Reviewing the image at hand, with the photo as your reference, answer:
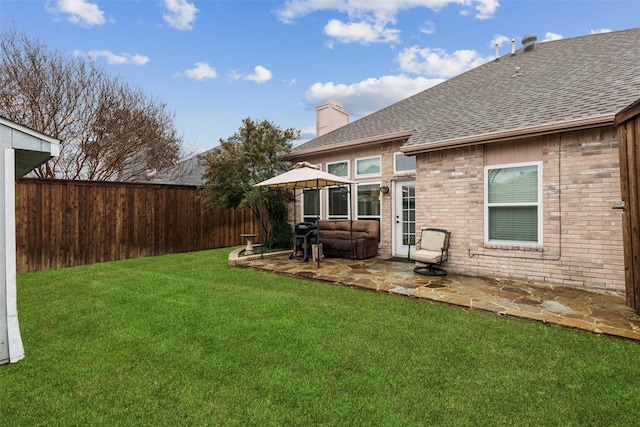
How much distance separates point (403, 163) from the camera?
8.15 m

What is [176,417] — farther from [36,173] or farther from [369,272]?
[36,173]

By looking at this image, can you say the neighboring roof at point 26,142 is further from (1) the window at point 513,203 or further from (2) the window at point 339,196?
(2) the window at point 339,196

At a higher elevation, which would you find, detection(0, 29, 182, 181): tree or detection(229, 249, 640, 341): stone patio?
detection(0, 29, 182, 181): tree

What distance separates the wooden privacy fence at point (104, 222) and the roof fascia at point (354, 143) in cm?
386

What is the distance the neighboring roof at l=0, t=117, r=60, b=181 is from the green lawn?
206 centimetres

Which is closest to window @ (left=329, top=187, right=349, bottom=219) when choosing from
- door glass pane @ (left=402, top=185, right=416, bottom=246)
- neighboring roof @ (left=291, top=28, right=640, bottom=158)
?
neighboring roof @ (left=291, top=28, right=640, bottom=158)

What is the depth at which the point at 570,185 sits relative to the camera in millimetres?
5160

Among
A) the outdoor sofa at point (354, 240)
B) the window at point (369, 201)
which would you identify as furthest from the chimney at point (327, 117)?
the outdoor sofa at point (354, 240)

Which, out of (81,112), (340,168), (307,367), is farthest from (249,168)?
(307,367)

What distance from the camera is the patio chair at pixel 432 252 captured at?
5.94m

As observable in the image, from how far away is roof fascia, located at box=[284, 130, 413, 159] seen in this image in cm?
794

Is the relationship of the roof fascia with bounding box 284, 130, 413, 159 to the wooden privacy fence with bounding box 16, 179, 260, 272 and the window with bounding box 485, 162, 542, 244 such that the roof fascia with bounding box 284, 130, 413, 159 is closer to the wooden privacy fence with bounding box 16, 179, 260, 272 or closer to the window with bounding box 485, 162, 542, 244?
the window with bounding box 485, 162, 542, 244

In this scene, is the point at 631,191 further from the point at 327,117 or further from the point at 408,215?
the point at 327,117

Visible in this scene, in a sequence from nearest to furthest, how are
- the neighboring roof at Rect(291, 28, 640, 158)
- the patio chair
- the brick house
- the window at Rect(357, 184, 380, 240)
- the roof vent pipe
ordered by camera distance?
the brick house
the neighboring roof at Rect(291, 28, 640, 158)
the patio chair
the window at Rect(357, 184, 380, 240)
the roof vent pipe
